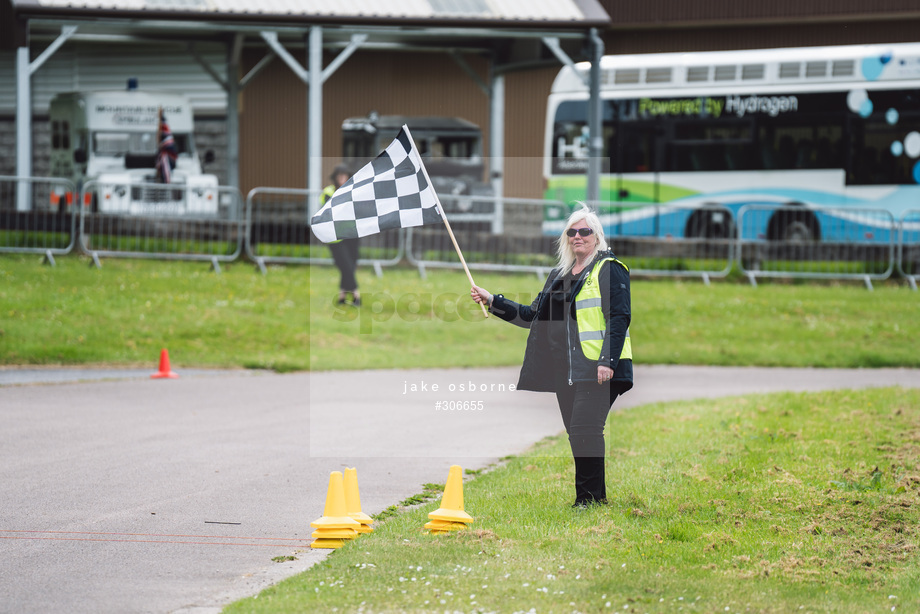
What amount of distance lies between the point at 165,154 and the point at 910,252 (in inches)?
590

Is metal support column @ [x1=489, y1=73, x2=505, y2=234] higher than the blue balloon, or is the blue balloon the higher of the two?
the blue balloon

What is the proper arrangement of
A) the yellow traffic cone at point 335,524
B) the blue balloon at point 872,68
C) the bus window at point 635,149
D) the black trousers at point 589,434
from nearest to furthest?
the yellow traffic cone at point 335,524 → the black trousers at point 589,434 → the blue balloon at point 872,68 → the bus window at point 635,149

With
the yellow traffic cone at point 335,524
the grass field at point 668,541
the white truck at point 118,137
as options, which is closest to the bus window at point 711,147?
the white truck at point 118,137

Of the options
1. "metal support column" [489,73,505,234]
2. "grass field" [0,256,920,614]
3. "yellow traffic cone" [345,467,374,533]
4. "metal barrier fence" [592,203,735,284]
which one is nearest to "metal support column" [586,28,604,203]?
"metal barrier fence" [592,203,735,284]

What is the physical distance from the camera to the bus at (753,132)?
74.8 feet

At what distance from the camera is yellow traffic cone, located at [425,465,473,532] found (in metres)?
5.93

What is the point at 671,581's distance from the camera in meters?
4.99

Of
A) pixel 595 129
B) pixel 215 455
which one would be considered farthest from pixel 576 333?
pixel 595 129

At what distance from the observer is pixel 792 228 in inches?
812

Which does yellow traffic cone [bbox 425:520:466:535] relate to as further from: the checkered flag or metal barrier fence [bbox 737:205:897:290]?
metal barrier fence [bbox 737:205:897:290]

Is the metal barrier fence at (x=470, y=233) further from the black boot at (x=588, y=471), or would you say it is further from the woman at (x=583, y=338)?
the black boot at (x=588, y=471)

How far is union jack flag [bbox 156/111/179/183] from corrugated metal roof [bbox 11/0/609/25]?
12.4ft

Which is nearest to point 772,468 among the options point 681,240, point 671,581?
point 671,581

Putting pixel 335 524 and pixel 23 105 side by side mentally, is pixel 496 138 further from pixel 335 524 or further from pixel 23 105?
pixel 335 524
